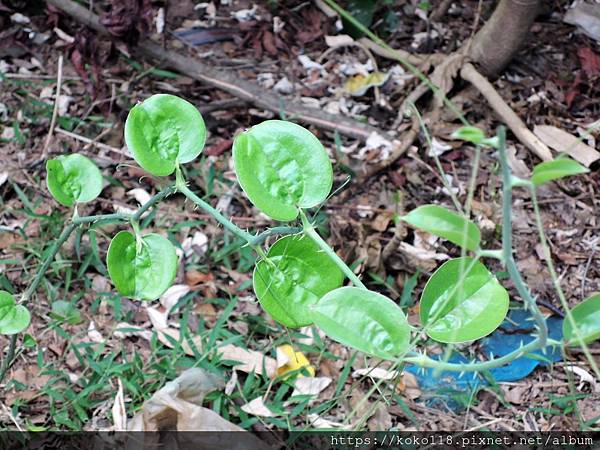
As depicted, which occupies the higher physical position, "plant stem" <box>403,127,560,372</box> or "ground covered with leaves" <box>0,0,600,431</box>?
"plant stem" <box>403,127,560,372</box>

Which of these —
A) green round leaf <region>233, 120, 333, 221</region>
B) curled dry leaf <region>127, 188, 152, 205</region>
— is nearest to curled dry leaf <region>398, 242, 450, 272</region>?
curled dry leaf <region>127, 188, 152, 205</region>

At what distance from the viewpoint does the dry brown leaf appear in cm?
215

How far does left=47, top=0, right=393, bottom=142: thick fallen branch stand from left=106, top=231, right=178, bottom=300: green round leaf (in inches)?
54.7

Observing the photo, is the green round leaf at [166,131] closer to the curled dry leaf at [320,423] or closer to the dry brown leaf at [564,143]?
the curled dry leaf at [320,423]

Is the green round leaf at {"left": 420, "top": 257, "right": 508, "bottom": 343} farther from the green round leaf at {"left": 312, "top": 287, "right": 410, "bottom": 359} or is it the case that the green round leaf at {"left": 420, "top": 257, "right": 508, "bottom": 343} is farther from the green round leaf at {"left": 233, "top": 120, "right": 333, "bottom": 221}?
the green round leaf at {"left": 233, "top": 120, "right": 333, "bottom": 221}

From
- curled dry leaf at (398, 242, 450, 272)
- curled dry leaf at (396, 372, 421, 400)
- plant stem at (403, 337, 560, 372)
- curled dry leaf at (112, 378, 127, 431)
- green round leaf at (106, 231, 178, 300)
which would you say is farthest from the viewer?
curled dry leaf at (398, 242, 450, 272)

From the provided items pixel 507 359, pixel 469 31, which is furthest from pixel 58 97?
pixel 507 359

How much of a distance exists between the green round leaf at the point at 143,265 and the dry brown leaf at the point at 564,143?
1.59 meters

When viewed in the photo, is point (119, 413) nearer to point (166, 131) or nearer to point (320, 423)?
point (320, 423)

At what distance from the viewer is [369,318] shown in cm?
70

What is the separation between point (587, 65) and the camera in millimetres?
2369

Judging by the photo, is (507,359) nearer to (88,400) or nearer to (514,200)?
(88,400)

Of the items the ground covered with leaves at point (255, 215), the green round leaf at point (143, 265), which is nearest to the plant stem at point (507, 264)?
the green round leaf at point (143, 265)

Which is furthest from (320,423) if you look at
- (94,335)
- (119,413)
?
(94,335)
